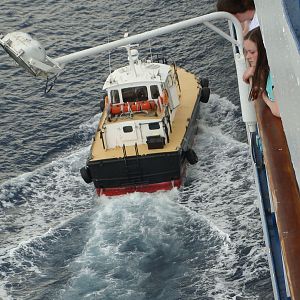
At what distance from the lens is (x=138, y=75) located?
1036 inches

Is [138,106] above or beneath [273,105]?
above

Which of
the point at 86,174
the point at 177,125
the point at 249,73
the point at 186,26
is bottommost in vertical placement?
the point at 249,73

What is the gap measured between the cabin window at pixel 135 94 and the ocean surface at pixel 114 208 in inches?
116

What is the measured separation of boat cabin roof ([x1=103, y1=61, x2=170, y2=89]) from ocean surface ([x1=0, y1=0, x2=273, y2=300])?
3.23 metres

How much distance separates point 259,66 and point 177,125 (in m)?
19.0

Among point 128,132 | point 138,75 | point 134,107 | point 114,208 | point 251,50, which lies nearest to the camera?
point 251,50

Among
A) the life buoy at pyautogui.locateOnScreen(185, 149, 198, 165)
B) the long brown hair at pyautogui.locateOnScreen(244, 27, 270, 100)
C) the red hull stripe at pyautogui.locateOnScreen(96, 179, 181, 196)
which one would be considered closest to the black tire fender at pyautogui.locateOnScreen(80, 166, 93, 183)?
the red hull stripe at pyautogui.locateOnScreen(96, 179, 181, 196)

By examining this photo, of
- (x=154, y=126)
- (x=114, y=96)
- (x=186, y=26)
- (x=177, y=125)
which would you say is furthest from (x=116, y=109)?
(x=186, y=26)

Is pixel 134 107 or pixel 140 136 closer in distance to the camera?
pixel 140 136

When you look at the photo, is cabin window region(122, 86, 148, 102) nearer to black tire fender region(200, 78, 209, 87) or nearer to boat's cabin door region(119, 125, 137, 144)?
boat's cabin door region(119, 125, 137, 144)

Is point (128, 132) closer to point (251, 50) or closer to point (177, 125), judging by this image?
point (177, 125)

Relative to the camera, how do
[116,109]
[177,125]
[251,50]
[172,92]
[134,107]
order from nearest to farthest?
Result: [251,50] → [134,107] → [116,109] → [177,125] → [172,92]

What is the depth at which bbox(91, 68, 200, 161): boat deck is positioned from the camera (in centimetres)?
2461

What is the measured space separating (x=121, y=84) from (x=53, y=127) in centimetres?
558
